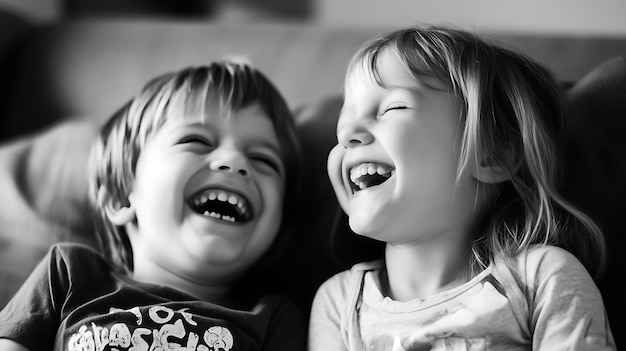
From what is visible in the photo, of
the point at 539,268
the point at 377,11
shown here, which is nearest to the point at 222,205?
the point at 539,268

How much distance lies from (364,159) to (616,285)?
407mm

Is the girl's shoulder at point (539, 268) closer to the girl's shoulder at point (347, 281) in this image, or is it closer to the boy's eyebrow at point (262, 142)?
the girl's shoulder at point (347, 281)

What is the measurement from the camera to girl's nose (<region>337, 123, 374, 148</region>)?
3.15 feet

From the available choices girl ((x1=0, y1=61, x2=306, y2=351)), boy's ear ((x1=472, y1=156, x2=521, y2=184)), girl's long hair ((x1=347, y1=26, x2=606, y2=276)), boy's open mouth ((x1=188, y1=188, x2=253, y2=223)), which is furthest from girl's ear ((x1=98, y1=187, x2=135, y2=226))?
boy's ear ((x1=472, y1=156, x2=521, y2=184))

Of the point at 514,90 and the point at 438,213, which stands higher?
the point at 514,90

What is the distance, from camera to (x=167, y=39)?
1.72 meters

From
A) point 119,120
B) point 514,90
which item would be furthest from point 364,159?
point 119,120

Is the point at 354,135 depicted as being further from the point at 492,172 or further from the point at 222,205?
the point at 222,205

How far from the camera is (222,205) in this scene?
117 cm

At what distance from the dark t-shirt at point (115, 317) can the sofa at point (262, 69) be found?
0.58 ft

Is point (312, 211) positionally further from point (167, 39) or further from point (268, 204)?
point (167, 39)

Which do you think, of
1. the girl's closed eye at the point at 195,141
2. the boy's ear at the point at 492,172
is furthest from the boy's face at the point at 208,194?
the boy's ear at the point at 492,172

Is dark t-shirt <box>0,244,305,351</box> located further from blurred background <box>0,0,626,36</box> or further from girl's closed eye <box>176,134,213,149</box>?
blurred background <box>0,0,626,36</box>

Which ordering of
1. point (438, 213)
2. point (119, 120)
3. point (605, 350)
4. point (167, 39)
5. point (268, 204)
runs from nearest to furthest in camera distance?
point (605, 350)
point (438, 213)
point (268, 204)
point (119, 120)
point (167, 39)
